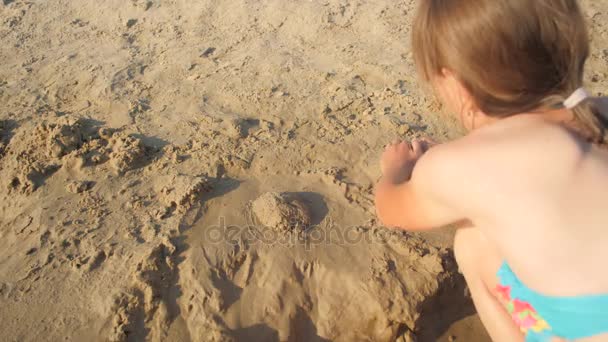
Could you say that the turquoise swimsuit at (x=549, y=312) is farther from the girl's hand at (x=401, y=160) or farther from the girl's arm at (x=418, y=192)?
the girl's hand at (x=401, y=160)

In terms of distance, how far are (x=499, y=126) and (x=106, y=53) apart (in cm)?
294

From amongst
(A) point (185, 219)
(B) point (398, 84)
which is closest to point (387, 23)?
(B) point (398, 84)

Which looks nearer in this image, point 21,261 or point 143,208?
point 21,261

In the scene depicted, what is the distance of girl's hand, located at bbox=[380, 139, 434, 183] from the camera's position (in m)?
1.66

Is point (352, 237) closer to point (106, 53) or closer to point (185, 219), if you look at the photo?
point (185, 219)

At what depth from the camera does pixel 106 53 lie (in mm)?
3281

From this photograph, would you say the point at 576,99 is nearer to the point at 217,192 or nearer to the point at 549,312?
the point at 549,312

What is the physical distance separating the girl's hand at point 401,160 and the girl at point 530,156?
1.18ft
